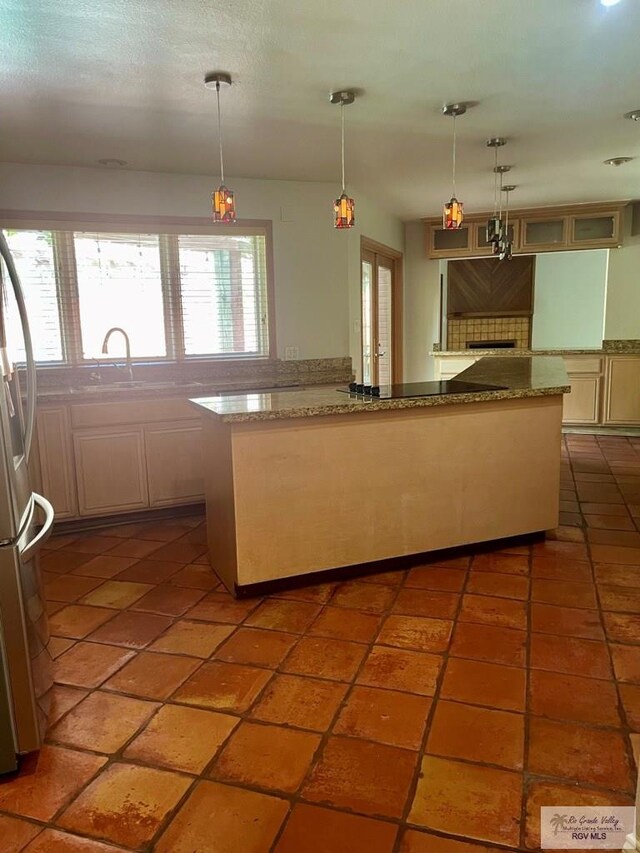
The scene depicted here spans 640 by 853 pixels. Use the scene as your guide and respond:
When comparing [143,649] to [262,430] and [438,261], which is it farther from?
[438,261]

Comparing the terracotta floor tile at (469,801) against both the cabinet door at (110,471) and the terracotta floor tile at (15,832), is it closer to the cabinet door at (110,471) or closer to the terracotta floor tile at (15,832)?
the terracotta floor tile at (15,832)

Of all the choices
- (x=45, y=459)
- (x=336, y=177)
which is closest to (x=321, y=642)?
(x=45, y=459)

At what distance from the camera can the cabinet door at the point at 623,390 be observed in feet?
20.0

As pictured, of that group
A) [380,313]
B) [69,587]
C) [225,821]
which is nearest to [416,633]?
[225,821]

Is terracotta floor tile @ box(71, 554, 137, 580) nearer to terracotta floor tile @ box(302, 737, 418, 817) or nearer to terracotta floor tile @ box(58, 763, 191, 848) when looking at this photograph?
terracotta floor tile @ box(58, 763, 191, 848)

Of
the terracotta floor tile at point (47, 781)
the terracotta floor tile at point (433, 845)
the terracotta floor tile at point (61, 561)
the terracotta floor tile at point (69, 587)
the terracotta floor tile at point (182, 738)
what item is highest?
the terracotta floor tile at point (433, 845)

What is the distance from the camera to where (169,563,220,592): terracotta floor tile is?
9.50ft

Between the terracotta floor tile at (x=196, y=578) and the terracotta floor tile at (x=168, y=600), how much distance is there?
1.9 inches

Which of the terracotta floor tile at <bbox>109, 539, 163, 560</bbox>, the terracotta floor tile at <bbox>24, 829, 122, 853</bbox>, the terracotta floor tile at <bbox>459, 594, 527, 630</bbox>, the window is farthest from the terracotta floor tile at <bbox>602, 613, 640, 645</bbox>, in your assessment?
the window

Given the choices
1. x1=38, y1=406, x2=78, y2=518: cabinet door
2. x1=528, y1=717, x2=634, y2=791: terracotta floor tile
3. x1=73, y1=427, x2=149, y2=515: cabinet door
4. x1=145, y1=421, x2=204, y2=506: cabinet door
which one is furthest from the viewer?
x1=145, y1=421, x2=204, y2=506: cabinet door

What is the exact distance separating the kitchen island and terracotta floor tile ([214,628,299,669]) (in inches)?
13.4

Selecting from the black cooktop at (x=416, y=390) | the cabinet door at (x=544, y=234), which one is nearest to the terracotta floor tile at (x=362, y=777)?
the black cooktop at (x=416, y=390)

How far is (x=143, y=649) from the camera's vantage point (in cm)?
232

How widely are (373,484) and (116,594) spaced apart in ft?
4.45
